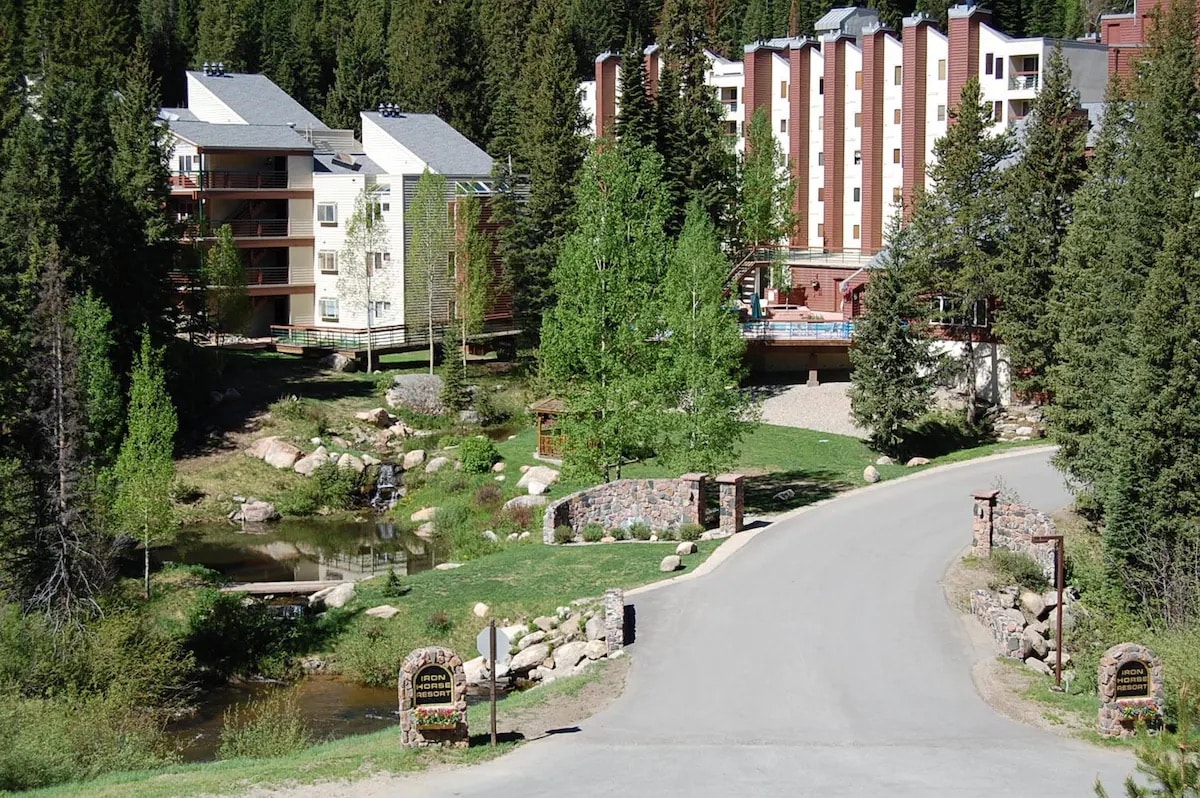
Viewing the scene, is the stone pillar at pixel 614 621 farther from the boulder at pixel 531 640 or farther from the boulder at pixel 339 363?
the boulder at pixel 339 363

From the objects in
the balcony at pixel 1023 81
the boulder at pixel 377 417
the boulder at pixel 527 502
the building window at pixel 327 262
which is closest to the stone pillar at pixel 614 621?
the boulder at pixel 527 502

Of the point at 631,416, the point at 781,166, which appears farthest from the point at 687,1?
the point at 631,416

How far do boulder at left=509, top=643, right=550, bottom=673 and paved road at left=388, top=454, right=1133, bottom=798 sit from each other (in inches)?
85.4

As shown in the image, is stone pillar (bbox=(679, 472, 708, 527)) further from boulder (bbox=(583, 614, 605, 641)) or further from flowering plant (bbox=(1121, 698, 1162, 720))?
flowering plant (bbox=(1121, 698, 1162, 720))

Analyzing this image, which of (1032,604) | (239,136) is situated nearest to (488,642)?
(1032,604)

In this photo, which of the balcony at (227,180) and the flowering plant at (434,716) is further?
the balcony at (227,180)

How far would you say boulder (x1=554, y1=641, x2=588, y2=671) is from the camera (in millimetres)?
30125

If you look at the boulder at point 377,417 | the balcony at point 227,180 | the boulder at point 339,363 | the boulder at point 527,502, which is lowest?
the boulder at point 527,502

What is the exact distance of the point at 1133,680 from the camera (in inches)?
926

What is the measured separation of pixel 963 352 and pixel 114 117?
3279cm

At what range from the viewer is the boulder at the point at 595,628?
3069cm

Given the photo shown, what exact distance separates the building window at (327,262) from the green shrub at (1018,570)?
41652 mm

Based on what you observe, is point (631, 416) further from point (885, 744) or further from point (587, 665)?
point (885, 744)

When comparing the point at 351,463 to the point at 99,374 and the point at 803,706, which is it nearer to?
the point at 99,374
